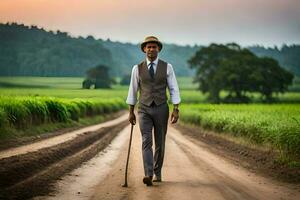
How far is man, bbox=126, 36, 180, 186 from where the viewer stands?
9.52m

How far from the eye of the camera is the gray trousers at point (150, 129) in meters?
9.55

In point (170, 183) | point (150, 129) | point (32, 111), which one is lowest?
point (170, 183)

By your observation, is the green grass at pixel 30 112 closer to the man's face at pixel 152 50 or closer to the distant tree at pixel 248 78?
the man's face at pixel 152 50

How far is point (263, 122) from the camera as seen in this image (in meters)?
16.3

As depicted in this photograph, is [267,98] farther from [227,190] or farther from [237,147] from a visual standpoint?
[227,190]

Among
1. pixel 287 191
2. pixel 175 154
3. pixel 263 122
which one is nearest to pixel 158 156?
pixel 287 191

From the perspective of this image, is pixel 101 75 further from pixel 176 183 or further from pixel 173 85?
pixel 176 183

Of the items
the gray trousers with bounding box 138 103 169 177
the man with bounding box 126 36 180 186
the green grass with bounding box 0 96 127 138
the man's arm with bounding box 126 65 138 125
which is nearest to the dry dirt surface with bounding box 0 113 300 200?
the gray trousers with bounding box 138 103 169 177

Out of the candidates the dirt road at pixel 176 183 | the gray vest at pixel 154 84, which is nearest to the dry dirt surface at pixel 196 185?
the dirt road at pixel 176 183

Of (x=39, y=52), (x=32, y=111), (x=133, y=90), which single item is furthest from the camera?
(x=39, y=52)

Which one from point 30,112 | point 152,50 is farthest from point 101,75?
point 152,50

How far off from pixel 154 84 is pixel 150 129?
33.3 inches

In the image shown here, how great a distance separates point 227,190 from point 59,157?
19.5 feet

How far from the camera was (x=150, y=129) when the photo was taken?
9.71 metres
